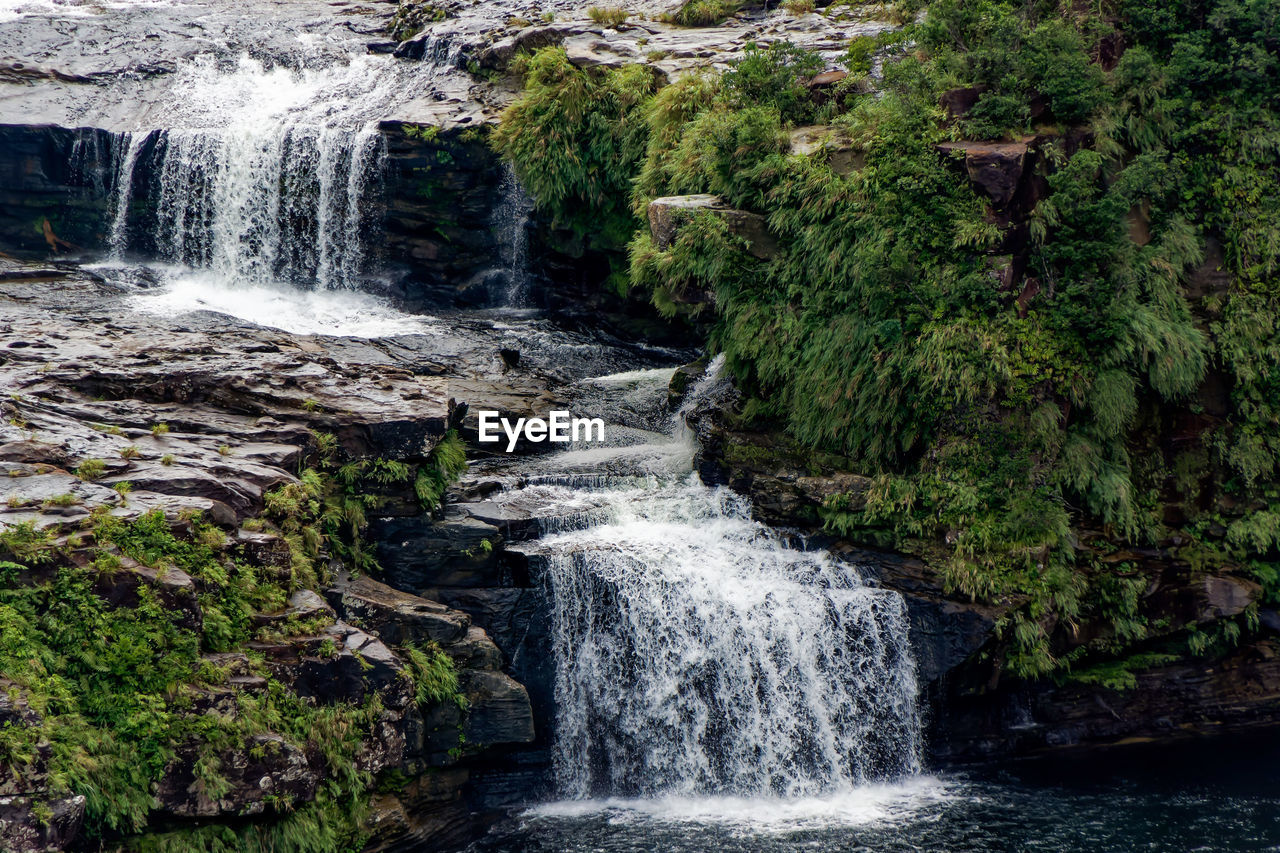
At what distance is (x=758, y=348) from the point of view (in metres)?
15.7

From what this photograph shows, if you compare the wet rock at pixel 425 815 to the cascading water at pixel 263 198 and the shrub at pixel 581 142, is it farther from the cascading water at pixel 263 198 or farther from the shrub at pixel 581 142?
the cascading water at pixel 263 198

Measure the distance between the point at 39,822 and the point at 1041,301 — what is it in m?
13.6

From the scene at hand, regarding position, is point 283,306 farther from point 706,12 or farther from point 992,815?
point 992,815

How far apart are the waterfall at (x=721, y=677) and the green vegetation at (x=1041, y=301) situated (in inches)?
56.5

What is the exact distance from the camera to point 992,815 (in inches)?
480

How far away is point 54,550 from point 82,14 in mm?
25515

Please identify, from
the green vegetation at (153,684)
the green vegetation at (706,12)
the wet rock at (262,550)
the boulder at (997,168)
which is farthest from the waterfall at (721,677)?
the green vegetation at (706,12)

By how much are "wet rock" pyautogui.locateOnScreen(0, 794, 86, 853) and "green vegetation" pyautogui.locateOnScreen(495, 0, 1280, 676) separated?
32.3 ft

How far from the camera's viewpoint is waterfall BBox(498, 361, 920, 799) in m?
13.3

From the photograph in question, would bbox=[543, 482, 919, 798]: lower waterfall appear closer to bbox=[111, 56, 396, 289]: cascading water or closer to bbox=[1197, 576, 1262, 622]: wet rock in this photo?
bbox=[1197, 576, 1262, 622]: wet rock

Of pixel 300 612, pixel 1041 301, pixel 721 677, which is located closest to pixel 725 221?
pixel 1041 301

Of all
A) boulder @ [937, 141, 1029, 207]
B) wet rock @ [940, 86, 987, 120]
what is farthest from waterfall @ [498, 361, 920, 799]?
wet rock @ [940, 86, 987, 120]

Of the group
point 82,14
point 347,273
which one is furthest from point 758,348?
point 82,14

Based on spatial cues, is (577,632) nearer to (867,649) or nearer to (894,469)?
(867,649)
